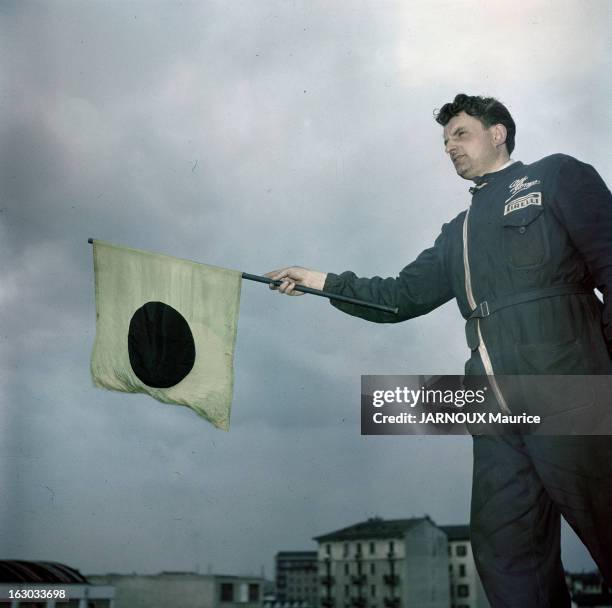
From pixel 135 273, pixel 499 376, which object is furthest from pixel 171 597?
pixel 499 376

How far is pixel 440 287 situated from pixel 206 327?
0.75 meters

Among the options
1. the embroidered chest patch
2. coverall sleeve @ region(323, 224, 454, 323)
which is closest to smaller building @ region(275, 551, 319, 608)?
coverall sleeve @ region(323, 224, 454, 323)

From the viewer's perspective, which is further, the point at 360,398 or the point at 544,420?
the point at 360,398

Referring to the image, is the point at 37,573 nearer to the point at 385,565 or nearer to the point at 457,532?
the point at 385,565

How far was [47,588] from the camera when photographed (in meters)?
2.16

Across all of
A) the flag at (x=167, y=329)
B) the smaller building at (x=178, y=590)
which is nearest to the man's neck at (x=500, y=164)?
the flag at (x=167, y=329)

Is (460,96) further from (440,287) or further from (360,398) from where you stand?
(360,398)

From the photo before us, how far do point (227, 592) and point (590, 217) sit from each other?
60.3 inches

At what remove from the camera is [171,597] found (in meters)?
2.13

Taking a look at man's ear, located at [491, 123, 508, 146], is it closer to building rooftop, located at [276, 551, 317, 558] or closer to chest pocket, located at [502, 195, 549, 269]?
chest pocket, located at [502, 195, 549, 269]

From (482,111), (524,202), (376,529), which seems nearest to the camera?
(524,202)

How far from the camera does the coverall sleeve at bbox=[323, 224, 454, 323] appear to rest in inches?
85.7

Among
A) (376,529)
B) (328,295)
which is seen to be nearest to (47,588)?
(376,529)

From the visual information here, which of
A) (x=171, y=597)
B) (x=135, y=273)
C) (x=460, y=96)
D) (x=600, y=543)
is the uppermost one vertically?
(x=460, y=96)
